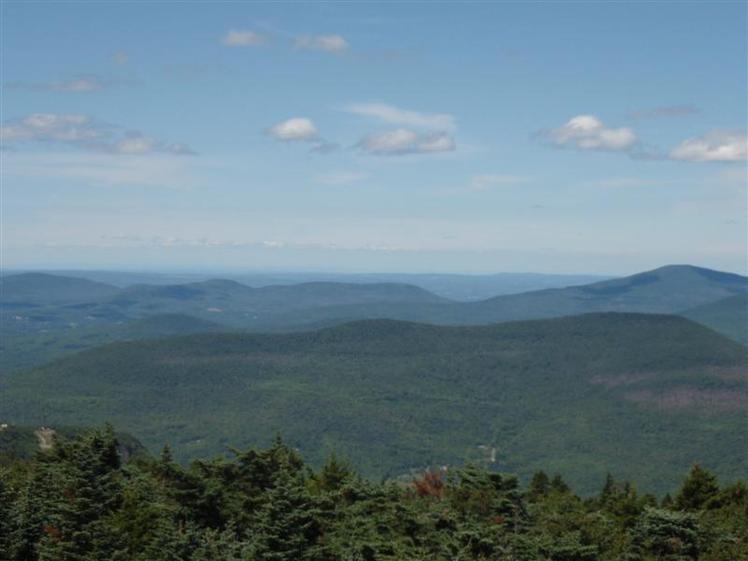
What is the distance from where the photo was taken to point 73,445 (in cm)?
4250

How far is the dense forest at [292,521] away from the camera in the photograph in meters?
31.4

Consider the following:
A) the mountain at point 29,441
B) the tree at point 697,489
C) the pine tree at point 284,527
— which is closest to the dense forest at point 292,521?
the pine tree at point 284,527

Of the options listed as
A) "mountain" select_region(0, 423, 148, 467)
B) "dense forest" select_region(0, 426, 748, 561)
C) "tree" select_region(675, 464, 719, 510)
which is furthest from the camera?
"mountain" select_region(0, 423, 148, 467)

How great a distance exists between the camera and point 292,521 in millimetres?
31297

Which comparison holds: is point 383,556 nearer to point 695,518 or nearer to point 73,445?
point 695,518

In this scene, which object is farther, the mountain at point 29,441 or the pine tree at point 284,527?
the mountain at point 29,441

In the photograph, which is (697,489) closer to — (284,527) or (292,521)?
(292,521)

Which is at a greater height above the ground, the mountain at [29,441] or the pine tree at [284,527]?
the pine tree at [284,527]

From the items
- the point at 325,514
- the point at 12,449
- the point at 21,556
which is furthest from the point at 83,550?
the point at 12,449

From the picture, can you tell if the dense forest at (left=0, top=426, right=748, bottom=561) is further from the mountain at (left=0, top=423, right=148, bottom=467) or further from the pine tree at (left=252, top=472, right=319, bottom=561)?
the mountain at (left=0, top=423, right=148, bottom=467)

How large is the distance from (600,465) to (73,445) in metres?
172

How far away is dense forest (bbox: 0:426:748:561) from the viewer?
3142 centimetres

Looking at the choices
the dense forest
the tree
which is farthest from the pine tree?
the tree

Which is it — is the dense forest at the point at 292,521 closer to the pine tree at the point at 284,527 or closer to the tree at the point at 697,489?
the pine tree at the point at 284,527
